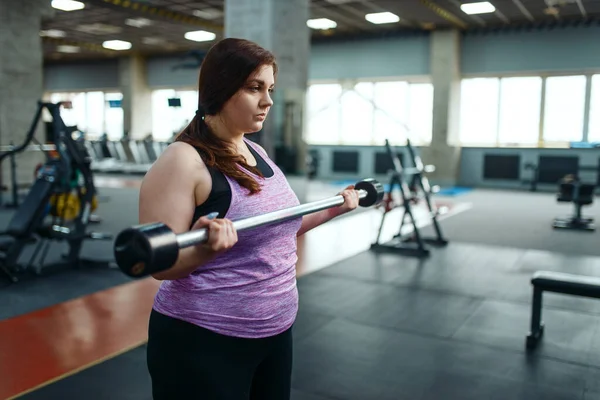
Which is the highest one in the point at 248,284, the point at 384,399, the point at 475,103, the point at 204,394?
the point at 475,103

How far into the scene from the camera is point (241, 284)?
107 centimetres

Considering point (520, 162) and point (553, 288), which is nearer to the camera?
point (553, 288)

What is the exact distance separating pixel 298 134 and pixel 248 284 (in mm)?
6539

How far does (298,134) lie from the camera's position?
753 centimetres

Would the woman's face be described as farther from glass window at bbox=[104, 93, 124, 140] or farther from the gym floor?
glass window at bbox=[104, 93, 124, 140]

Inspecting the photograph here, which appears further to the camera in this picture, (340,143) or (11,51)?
(340,143)

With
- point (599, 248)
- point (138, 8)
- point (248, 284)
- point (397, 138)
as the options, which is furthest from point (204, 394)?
point (397, 138)

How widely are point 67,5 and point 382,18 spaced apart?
6008mm

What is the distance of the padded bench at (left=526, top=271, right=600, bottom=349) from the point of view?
2912 millimetres

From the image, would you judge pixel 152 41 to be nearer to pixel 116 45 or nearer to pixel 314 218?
pixel 116 45

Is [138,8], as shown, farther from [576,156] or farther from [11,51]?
[576,156]

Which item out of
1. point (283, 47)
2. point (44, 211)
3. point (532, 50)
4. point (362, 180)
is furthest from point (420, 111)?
point (362, 180)

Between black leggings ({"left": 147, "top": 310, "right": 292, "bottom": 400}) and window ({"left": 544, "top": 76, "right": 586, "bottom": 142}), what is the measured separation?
11.8m

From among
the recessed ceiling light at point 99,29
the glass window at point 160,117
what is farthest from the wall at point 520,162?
the glass window at point 160,117
